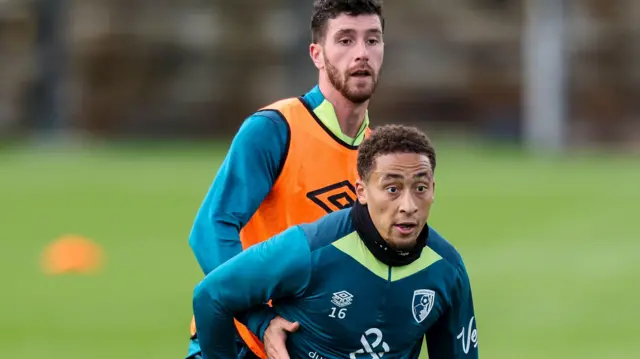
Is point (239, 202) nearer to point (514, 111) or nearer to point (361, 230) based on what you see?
point (361, 230)

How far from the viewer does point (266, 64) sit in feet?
124

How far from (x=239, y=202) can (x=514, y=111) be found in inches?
1230

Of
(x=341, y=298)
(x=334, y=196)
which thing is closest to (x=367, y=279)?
(x=341, y=298)

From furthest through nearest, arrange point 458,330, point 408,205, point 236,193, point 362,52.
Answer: point 362,52 < point 236,193 < point 458,330 < point 408,205

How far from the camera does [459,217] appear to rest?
20.4m

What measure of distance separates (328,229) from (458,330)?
63 cm

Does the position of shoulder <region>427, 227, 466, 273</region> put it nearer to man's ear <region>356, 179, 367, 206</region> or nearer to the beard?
man's ear <region>356, 179, 367, 206</region>

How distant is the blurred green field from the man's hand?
246 inches

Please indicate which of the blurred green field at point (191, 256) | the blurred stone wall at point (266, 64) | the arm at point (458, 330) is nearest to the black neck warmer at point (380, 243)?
the arm at point (458, 330)

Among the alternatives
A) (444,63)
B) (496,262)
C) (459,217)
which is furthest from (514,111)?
(496,262)

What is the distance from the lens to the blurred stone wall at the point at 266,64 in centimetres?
3622

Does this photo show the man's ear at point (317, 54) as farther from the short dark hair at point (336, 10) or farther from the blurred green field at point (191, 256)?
the blurred green field at point (191, 256)

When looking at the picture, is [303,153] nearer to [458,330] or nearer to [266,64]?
[458,330]

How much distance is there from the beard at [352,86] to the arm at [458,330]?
0.86m
